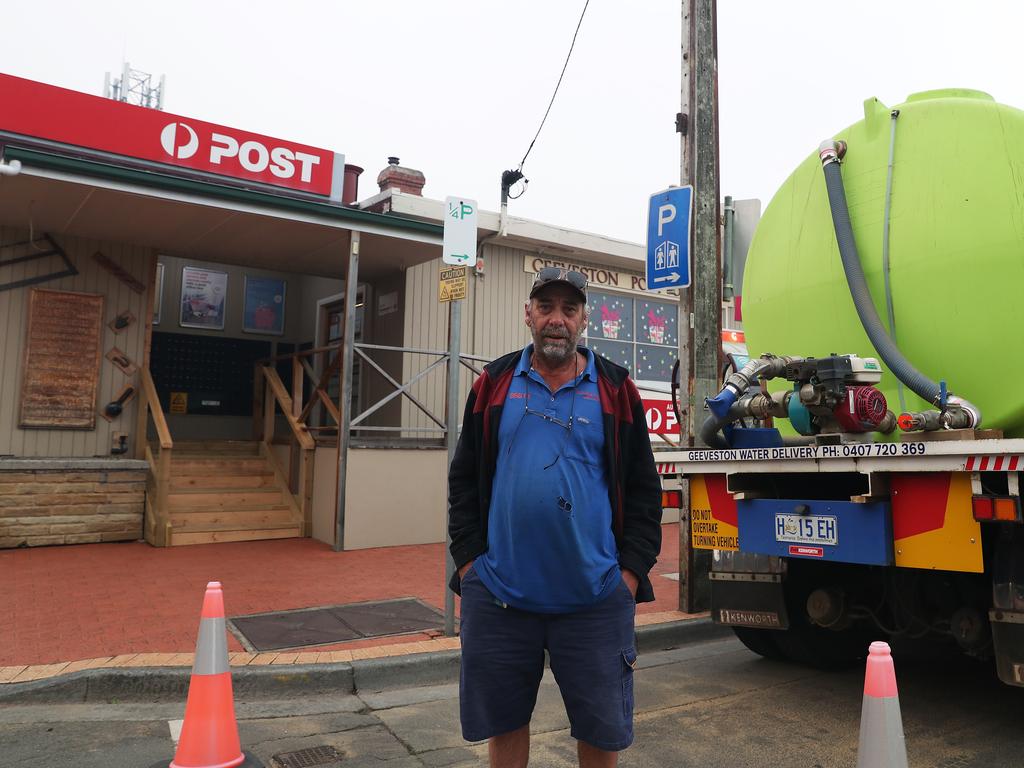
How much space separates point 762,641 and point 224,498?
6.70 metres

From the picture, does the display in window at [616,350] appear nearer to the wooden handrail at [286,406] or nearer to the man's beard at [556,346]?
the wooden handrail at [286,406]

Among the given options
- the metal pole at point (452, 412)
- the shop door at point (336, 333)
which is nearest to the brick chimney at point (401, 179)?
Result: the shop door at point (336, 333)

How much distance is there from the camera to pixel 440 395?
36.3ft

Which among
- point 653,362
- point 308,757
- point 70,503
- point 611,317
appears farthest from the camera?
point 653,362

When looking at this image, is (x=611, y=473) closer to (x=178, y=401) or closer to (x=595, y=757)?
(x=595, y=757)

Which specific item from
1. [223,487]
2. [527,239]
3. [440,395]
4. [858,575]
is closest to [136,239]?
[223,487]

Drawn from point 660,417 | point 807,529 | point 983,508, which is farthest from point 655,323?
point 983,508

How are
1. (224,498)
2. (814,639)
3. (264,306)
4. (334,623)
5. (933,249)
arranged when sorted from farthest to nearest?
(264,306), (224,498), (334,623), (814,639), (933,249)

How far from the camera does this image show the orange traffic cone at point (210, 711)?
314 centimetres

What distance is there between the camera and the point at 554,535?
2.39m

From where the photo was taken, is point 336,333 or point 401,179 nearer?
point 401,179

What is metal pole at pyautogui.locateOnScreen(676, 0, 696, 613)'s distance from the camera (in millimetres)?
6400

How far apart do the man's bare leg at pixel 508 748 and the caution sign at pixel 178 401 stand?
10.5m

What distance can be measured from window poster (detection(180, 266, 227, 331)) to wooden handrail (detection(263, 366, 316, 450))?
4.85ft
